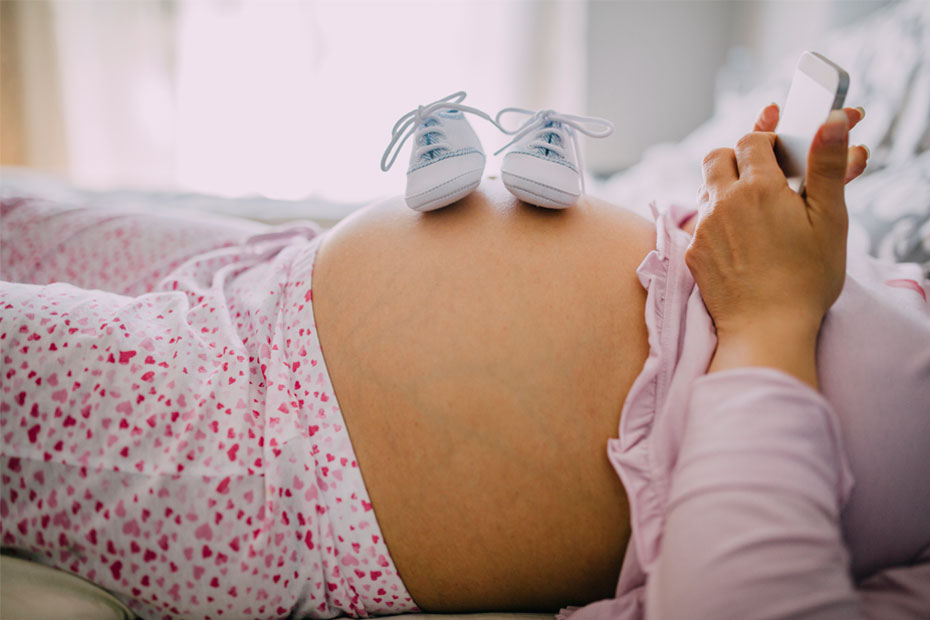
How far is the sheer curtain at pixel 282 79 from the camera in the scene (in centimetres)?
281

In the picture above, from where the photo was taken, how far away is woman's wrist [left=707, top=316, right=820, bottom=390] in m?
0.48

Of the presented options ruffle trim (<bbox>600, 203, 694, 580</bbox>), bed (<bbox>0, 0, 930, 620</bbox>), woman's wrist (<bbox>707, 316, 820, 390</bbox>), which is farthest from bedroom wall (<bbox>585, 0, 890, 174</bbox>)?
woman's wrist (<bbox>707, 316, 820, 390</bbox>)

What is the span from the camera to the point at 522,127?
2.36 ft

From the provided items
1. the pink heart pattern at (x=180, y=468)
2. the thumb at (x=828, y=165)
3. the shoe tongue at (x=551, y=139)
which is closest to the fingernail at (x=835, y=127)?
the thumb at (x=828, y=165)

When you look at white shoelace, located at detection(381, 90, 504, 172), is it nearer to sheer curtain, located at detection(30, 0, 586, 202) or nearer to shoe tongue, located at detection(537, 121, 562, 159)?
shoe tongue, located at detection(537, 121, 562, 159)

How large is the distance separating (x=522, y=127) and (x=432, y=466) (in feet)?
1.46

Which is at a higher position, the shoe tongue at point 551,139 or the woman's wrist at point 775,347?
the shoe tongue at point 551,139

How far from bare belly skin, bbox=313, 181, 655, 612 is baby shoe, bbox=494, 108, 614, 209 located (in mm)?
65

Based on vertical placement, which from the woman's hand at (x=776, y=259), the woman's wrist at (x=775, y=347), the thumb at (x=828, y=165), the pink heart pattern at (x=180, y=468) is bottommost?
the pink heart pattern at (x=180, y=468)

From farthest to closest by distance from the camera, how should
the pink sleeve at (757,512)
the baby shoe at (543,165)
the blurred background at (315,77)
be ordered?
the blurred background at (315,77), the baby shoe at (543,165), the pink sleeve at (757,512)

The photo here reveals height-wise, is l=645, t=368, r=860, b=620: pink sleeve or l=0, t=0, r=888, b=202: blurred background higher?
l=0, t=0, r=888, b=202: blurred background

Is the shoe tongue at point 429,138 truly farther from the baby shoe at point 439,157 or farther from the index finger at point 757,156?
the index finger at point 757,156

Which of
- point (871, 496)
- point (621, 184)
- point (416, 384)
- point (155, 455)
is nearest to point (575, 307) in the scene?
point (416, 384)

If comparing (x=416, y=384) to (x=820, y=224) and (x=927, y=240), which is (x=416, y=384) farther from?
(x=927, y=240)
